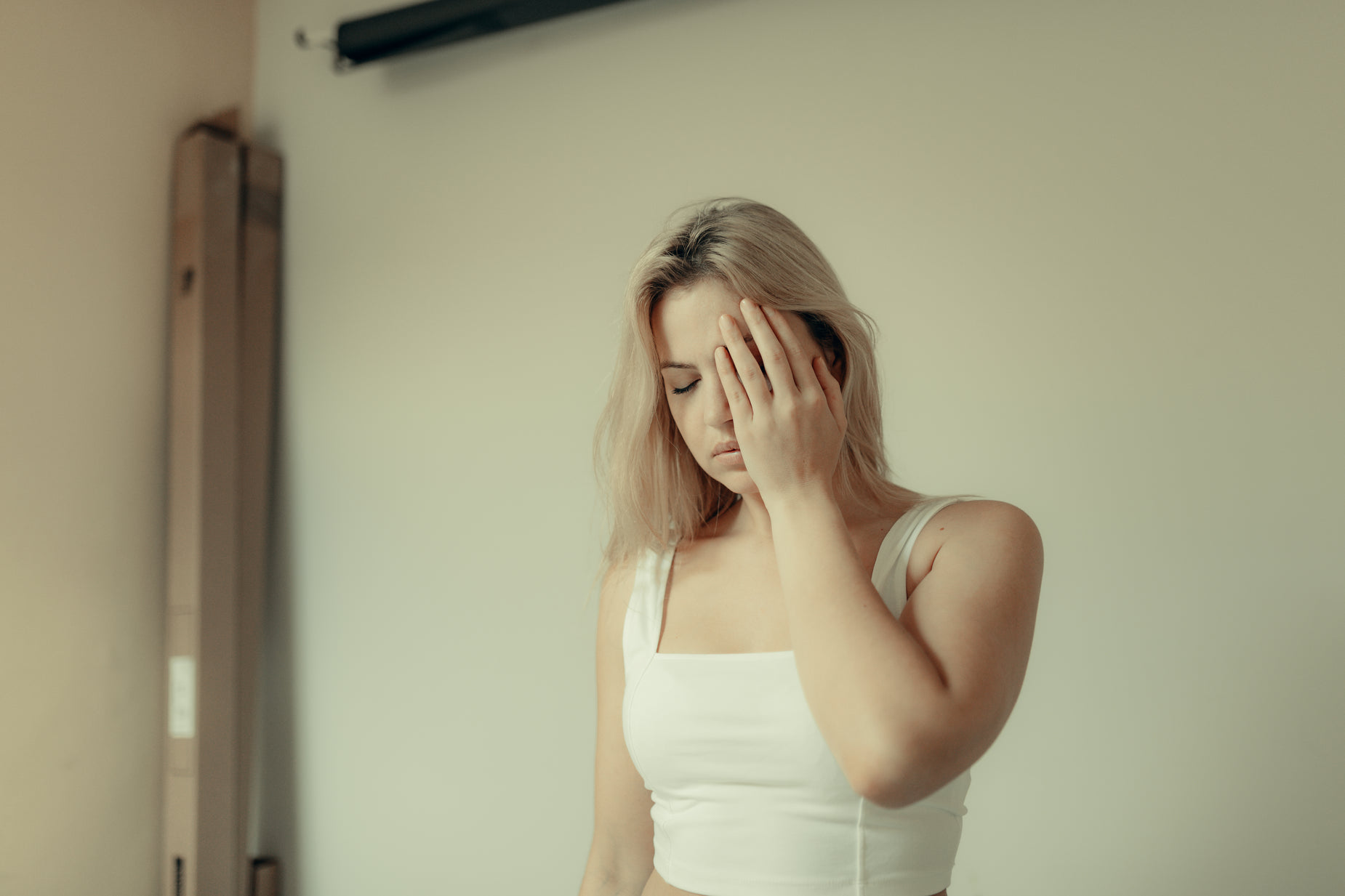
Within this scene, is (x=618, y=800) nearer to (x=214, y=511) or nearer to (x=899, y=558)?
(x=899, y=558)

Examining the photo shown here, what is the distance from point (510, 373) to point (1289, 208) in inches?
61.5

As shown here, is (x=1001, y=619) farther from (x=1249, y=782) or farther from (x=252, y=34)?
(x=252, y=34)

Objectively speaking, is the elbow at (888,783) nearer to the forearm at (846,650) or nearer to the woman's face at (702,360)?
the forearm at (846,650)

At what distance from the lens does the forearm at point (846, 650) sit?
2.93ft

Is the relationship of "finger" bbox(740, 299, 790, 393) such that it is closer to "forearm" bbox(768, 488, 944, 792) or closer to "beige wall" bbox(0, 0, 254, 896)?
"forearm" bbox(768, 488, 944, 792)

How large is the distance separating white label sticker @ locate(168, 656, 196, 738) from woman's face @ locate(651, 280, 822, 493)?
1.63 metres

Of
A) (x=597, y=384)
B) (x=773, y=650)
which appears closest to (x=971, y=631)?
(x=773, y=650)

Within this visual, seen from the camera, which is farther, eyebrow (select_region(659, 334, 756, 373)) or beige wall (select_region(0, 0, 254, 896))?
beige wall (select_region(0, 0, 254, 896))

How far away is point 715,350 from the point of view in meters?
1.14

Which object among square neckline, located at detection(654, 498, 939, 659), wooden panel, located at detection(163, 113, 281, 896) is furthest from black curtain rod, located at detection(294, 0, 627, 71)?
square neckline, located at detection(654, 498, 939, 659)

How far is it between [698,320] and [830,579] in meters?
0.37

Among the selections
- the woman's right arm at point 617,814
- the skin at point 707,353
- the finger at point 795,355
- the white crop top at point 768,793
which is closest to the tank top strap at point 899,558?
the white crop top at point 768,793

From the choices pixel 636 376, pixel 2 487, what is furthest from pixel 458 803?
pixel 636 376

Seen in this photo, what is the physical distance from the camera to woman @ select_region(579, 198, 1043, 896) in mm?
935
